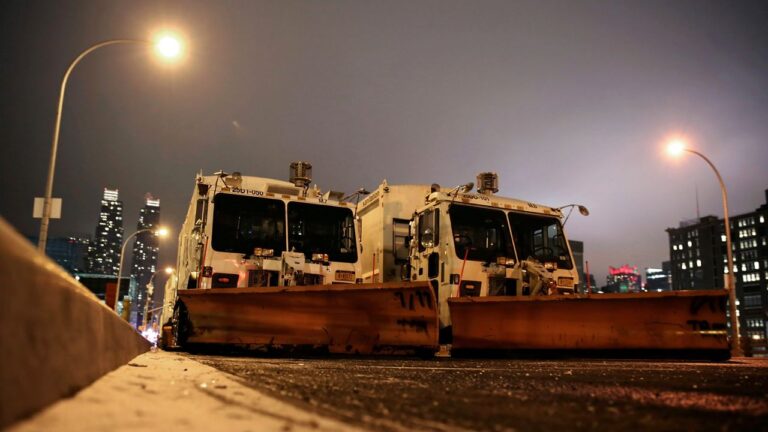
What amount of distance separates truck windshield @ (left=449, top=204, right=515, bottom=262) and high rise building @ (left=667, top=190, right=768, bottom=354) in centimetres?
12705

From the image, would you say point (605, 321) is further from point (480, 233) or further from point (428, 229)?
point (428, 229)

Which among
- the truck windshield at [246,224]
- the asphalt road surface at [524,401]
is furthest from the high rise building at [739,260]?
the asphalt road surface at [524,401]

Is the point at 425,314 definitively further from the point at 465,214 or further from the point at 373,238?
the point at 373,238

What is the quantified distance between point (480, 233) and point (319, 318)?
13.3 ft

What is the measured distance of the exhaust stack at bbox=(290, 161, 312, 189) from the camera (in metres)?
13.2

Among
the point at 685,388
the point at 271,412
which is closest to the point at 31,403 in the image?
the point at 271,412

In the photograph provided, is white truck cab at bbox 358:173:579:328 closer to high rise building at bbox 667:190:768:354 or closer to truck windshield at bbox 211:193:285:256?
truck windshield at bbox 211:193:285:256

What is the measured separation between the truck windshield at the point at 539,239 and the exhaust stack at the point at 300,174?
4461 millimetres

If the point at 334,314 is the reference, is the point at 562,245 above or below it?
above

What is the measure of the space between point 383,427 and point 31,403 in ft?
4.57

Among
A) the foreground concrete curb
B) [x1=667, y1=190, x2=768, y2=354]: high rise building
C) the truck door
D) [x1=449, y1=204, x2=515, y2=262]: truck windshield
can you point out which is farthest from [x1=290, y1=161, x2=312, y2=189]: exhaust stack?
[x1=667, y1=190, x2=768, y2=354]: high rise building

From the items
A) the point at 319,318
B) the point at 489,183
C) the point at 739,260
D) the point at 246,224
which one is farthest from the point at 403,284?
the point at 739,260

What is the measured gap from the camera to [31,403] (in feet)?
7.11

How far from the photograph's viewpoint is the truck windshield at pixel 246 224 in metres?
10.8
